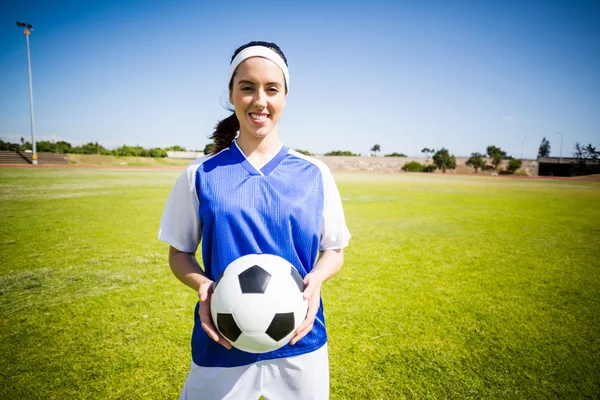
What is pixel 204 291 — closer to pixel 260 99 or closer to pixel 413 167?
pixel 260 99

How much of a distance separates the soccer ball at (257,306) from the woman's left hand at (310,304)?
26 millimetres

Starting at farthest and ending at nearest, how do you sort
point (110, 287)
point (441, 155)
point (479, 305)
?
point (441, 155)
point (110, 287)
point (479, 305)

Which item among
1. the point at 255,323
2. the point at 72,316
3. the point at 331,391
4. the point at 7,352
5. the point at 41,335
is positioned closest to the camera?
the point at 255,323

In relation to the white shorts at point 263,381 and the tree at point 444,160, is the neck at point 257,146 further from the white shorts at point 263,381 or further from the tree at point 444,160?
the tree at point 444,160

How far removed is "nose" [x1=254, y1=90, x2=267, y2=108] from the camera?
1.47m

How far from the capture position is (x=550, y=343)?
3.26 meters

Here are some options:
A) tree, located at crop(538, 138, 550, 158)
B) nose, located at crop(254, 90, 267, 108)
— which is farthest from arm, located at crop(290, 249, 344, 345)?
tree, located at crop(538, 138, 550, 158)

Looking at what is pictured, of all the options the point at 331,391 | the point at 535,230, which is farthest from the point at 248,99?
the point at 535,230

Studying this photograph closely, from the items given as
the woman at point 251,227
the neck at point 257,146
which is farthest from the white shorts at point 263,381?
the neck at point 257,146

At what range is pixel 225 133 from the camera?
1848 millimetres

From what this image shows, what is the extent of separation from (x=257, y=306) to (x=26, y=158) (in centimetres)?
5998

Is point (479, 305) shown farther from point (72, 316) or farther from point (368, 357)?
point (72, 316)

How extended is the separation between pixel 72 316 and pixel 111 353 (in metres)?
1.12

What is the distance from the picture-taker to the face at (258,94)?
1482mm
